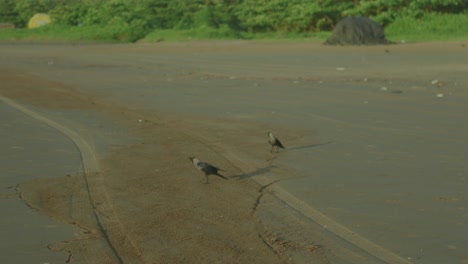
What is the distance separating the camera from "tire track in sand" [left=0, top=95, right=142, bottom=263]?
23.3ft

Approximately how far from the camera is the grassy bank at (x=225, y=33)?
37.2m

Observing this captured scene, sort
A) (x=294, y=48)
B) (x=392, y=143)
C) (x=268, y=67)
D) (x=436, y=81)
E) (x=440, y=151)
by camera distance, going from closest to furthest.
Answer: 1. (x=440, y=151)
2. (x=392, y=143)
3. (x=436, y=81)
4. (x=268, y=67)
5. (x=294, y=48)

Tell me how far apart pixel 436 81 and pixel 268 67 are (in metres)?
7.16

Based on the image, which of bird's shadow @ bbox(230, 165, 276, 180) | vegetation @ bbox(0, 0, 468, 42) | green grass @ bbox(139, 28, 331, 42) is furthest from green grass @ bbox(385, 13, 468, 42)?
bird's shadow @ bbox(230, 165, 276, 180)

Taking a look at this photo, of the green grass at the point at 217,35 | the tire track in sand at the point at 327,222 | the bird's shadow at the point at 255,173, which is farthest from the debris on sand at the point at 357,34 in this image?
the bird's shadow at the point at 255,173

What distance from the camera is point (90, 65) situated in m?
31.1

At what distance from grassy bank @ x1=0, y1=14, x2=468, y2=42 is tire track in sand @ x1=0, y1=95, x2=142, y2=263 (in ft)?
80.0

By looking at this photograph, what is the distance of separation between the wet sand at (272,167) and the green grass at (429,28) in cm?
1227

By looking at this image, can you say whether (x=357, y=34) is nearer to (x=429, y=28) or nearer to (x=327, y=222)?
(x=429, y=28)

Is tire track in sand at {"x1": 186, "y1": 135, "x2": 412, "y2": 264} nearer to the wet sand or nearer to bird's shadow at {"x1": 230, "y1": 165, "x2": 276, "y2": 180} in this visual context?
the wet sand

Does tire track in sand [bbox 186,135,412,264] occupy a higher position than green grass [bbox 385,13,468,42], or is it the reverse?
tire track in sand [bbox 186,135,412,264]

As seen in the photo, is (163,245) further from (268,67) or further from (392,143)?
(268,67)

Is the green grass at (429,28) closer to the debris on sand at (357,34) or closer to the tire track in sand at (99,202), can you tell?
the debris on sand at (357,34)

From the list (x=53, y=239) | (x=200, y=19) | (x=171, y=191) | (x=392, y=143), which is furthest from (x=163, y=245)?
(x=200, y=19)
